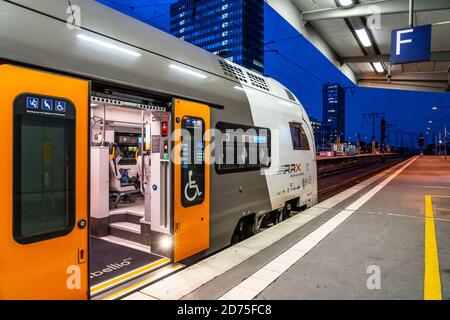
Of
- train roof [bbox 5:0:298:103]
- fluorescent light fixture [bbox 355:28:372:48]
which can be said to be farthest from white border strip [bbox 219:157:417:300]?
fluorescent light fixture [bbox 355:28:372:48]

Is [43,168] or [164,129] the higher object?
[164,129]

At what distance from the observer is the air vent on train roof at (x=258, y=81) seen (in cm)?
604

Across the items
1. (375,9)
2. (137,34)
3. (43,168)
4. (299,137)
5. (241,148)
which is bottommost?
(43,168)

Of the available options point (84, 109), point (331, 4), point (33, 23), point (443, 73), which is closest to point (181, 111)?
point (84, 109)

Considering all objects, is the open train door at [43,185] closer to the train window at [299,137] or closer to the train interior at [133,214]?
the train interior at [133,214]

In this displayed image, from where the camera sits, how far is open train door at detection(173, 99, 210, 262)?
4059mm

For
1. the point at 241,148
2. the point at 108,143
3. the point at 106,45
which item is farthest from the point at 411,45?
the point at 108,143

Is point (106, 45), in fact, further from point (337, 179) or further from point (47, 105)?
point (337, 179)

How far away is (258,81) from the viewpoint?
6262 mm

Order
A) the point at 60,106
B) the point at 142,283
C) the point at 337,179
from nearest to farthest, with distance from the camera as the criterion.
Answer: the point at 60,106, the point at 142,283, the point at 337,179

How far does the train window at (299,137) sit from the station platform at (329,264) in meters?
1.79

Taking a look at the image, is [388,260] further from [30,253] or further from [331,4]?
[331,4]

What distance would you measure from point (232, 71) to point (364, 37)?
7.66 meters

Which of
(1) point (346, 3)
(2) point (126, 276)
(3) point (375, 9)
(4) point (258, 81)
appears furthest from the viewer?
(1) point (346, 3)
